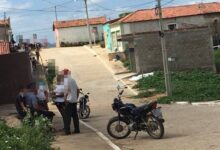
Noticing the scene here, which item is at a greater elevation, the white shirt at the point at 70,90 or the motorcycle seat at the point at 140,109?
the white shirt at the point at 70,90

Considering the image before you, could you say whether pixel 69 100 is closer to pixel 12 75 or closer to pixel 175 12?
pixel 12 75

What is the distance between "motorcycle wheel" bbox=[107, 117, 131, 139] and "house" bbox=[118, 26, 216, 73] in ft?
87.5

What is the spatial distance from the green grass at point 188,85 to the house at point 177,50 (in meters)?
1.81

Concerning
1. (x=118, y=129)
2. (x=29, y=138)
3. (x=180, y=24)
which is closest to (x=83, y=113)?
(x=118, y=129)

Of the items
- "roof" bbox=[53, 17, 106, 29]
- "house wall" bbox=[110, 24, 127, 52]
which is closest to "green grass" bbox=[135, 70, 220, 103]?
"house wall" bbox=[110, 24, 127, 52]

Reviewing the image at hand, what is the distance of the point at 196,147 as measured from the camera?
495 inches

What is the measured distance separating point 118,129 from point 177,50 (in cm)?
2749

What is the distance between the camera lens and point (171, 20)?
60.6m

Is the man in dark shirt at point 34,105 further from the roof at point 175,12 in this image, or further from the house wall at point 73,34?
the house wall at point 73,34

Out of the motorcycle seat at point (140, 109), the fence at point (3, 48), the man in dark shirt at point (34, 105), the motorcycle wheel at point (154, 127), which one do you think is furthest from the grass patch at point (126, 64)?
the motorcycle wheel at point (154, 127)

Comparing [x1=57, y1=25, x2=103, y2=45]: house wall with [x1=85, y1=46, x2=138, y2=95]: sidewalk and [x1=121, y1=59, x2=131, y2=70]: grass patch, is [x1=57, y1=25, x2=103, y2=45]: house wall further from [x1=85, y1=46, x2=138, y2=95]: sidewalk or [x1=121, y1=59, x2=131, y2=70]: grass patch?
[x1=121, y1=59, x2=131, y2=70]: grass patch

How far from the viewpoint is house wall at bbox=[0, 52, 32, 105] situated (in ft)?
100

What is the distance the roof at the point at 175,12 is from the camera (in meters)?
59.5

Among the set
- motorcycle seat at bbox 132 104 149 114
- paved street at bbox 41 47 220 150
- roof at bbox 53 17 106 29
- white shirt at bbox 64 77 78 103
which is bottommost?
paved street at bbox 41 47 220 150
